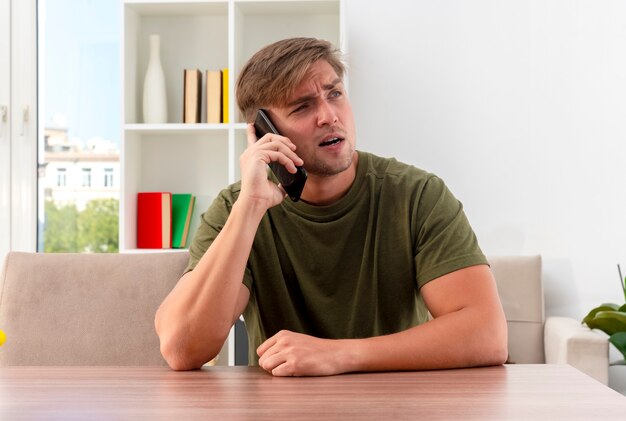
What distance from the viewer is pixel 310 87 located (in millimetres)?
1738

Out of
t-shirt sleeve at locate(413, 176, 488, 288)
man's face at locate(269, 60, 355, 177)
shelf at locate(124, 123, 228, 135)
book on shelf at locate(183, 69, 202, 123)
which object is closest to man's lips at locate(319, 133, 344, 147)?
man's face at locate(269, 60, 355, 177)

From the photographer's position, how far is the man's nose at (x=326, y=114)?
5.61ft

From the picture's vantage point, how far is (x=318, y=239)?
1.75 meters

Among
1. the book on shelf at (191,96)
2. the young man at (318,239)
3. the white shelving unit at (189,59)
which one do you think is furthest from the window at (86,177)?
the young man at (318,239)

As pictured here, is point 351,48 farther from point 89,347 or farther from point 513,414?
point 513,414

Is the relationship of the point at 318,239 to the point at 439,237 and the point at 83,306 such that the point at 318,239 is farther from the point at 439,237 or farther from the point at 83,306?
Answer: the point at 83,306

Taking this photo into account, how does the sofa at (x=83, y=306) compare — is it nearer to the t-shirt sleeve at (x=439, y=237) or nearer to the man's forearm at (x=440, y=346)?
the t-shirt sleeve at (x=439, y=237)

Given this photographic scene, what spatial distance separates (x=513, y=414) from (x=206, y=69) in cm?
287

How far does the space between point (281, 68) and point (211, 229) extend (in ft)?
1.26

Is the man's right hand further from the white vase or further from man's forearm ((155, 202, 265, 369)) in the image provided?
the white vase

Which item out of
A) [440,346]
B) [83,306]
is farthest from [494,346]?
[83,306]

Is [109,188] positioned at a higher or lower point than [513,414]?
higher

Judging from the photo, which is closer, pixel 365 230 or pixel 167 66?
pixel 365 230

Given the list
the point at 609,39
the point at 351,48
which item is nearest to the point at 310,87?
the point at 351,48
